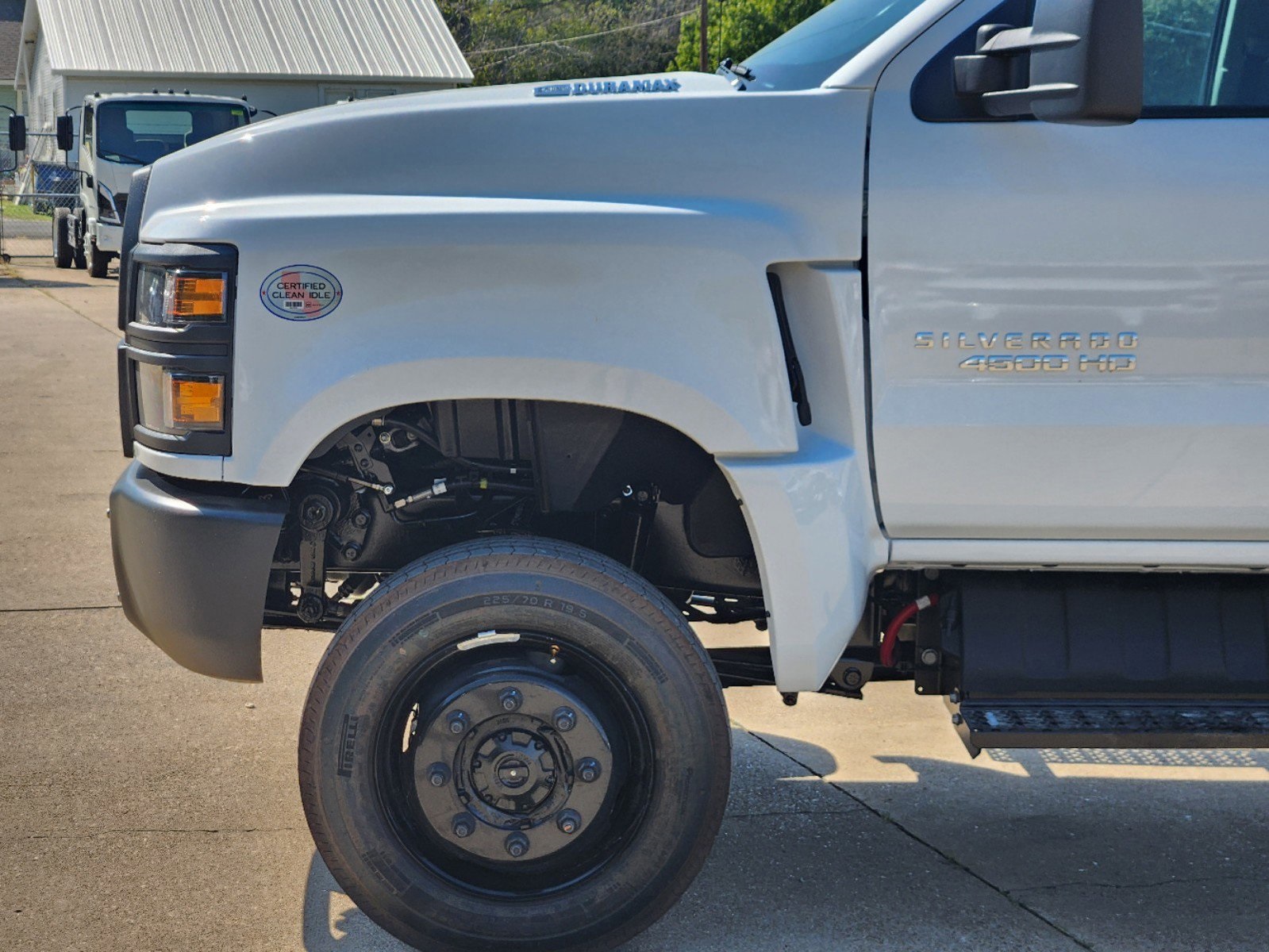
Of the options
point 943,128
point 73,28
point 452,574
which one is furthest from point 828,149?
point 73,28

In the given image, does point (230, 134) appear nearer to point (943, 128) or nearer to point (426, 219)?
point (426, 219)

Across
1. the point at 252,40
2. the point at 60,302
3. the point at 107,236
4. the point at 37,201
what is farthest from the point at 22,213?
the point at 60,302

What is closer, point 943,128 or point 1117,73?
point 1117,73

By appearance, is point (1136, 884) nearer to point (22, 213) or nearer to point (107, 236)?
point (107, 236)

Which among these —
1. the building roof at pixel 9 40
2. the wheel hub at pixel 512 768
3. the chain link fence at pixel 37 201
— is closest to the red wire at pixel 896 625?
the wheel hub at pixel 512 768

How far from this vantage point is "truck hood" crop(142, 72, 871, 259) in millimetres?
2791

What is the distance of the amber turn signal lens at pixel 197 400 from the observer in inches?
112

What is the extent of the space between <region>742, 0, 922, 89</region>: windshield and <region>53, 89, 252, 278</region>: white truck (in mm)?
17868

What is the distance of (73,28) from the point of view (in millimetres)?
32406

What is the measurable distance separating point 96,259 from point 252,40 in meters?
13.5

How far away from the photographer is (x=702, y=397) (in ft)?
9.15

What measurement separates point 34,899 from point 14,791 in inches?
26.1

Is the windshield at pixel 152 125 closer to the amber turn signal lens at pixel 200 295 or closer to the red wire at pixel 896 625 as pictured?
the amber turn signal lens at pixel 200 295

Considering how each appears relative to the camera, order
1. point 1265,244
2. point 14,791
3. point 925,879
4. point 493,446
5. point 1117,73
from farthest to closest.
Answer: point 14,791 < point 925,879 < point 493,446 < point 1265,244 < point 1117,73
